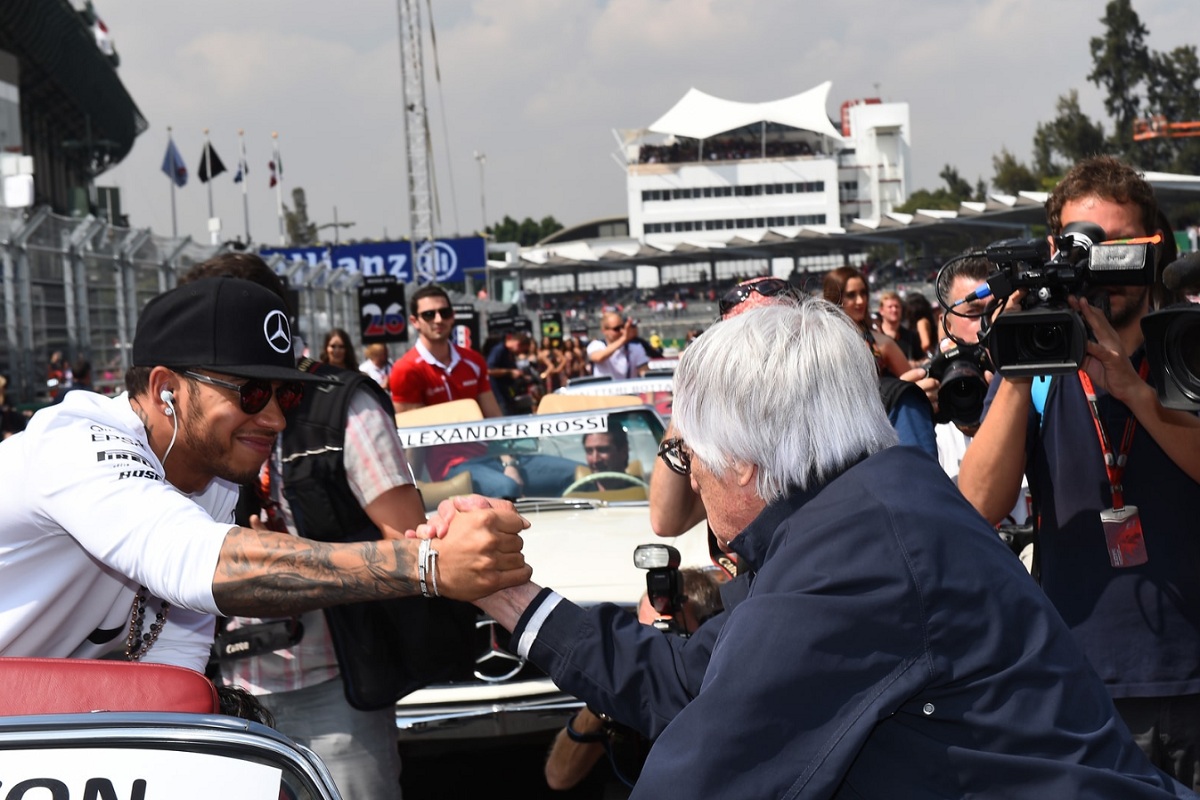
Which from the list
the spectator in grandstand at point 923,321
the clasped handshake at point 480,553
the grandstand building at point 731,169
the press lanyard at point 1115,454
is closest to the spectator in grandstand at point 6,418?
the spectator in grandstand at point 923,321

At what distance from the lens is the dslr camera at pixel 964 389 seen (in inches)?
151

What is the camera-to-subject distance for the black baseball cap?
2.77m

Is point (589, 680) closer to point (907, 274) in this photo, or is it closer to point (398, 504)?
point (398, 504)

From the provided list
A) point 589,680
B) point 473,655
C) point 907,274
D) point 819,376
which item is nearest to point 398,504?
point 473,655

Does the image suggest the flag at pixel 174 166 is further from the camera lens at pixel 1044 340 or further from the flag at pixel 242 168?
the camera lens at pixel 1044 340

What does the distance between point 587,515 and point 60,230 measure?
10532 mm

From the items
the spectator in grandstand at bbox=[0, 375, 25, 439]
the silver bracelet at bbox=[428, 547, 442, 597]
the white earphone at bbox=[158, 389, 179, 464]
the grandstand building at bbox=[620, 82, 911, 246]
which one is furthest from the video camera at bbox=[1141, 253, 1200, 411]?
the grandstand building at bbox=[620, 82, 911, 246]

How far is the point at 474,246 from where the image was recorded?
48.2m

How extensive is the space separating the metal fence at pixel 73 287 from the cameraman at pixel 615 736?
11.3 m

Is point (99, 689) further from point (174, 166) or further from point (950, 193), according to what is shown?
point (950, 193)

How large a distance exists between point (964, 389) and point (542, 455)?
382 centimetres

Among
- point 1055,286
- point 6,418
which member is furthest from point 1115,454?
point 6,418

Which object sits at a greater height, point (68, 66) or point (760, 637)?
point (68, 66)

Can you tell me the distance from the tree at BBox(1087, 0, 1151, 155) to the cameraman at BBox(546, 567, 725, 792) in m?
82.4
